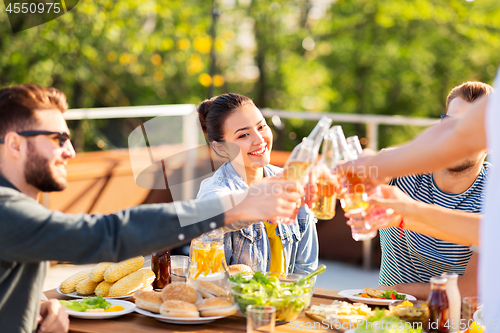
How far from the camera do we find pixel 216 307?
1844 millimetres

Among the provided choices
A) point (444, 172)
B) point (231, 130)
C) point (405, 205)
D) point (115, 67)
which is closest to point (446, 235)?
point (405, 205)

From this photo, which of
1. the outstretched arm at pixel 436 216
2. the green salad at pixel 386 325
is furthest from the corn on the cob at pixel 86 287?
the outstretched arm at pixel 436 216

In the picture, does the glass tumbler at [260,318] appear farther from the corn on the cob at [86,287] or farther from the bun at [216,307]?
the corn on the cob at [86,287]

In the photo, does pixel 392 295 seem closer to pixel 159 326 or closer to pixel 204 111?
pixel 159 326

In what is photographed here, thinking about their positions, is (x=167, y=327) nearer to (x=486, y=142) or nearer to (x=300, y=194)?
(x=300, y=194)

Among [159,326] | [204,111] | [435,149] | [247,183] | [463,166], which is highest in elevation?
[204,111]

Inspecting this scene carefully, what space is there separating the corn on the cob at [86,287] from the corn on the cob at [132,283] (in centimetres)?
11

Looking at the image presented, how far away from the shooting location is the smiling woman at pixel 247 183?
248 cm

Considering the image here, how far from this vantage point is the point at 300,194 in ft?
5.59

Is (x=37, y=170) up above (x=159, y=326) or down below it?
above

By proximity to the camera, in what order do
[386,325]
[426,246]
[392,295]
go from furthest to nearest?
[426,246]
[392,295]
[386,325]

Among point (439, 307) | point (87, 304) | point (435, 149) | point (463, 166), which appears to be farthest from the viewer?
point (463, 166)

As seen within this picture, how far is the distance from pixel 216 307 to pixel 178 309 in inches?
5.4

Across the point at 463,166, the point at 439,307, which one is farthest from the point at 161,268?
the point at 463,166
